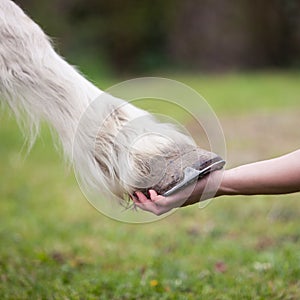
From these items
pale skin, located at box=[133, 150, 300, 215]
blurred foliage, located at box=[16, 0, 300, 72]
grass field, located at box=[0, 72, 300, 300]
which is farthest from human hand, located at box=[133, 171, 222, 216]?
blurred foliage, located at box=[16, 0, 300, 72]

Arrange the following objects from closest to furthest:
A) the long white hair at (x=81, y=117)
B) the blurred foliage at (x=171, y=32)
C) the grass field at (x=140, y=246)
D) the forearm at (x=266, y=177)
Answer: the forearm at (x=266, y=177) → the long white hair at (x=81, y=117) → the grass field at (x=140, y=246) → the blurred foliage at (x=171, y=32)

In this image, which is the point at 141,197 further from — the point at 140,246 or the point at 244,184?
the point at 140,246

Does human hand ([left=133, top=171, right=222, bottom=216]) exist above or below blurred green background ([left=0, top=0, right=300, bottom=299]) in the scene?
above

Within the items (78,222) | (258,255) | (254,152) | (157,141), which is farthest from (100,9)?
(157,141)

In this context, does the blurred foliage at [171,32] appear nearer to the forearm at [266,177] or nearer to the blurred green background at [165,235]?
the blurred green background at [165,235]

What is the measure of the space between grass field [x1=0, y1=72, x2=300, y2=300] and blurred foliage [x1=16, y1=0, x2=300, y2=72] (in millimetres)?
9682

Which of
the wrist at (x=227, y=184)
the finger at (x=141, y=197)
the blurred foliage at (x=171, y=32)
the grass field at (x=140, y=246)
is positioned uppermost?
the wrist at (x=227, y=184)

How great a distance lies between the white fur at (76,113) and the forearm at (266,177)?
232 millimetres

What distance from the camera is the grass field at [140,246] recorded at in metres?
3.28

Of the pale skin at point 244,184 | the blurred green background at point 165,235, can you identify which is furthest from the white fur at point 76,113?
the blurred green background at point 165,235

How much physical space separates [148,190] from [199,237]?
195 centimetres

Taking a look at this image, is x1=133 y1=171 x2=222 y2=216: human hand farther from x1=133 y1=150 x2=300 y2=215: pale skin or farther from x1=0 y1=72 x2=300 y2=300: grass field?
x1=0 y1=72 x2=300 y2=300: grass field

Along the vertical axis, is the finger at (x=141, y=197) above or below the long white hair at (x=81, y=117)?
below

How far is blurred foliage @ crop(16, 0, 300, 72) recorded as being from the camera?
53.1ft
